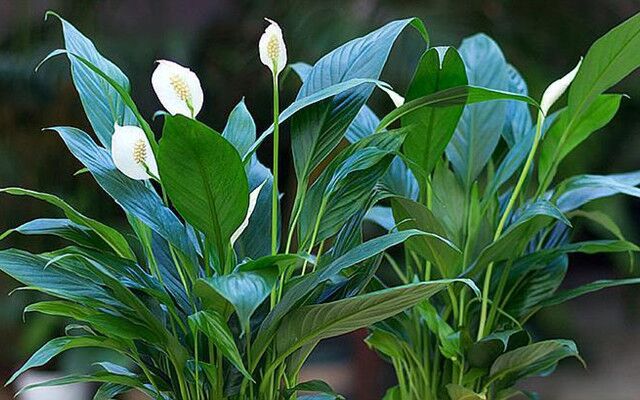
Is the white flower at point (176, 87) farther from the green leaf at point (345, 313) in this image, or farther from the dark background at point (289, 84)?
the dark background at point (289, 84)

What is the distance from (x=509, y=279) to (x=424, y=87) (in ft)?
0.80

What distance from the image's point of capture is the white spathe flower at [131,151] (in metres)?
0.67

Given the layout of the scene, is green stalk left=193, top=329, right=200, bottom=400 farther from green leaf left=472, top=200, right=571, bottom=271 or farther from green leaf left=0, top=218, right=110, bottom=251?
green leaf left=472, top=200, right=571, bottom=271

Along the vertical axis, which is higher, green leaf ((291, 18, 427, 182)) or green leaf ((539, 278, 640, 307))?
green leaf ((291, 18, 427, 182))

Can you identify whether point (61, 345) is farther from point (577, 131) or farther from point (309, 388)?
point (577, 131)

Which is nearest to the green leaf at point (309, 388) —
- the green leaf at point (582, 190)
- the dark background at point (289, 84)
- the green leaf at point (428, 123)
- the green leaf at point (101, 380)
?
the green leaf at point (101, 380)

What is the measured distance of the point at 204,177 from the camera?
62 centimetres

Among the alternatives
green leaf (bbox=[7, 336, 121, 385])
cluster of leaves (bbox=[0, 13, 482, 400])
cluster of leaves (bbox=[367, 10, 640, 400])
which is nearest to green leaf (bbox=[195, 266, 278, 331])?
cluster of leaves (bbox=[0, 13, 482, 400])

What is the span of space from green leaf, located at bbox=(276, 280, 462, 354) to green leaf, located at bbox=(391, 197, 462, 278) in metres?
0.14

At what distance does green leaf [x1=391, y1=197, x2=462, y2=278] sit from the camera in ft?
2.59

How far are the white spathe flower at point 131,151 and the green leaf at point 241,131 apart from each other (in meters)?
0.09

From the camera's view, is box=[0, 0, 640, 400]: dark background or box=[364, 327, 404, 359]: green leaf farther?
box=[0, 0, 640, 400]: dark background

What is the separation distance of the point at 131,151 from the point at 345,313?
212 mm

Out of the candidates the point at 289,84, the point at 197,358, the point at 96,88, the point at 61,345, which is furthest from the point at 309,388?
the point at 289,84
